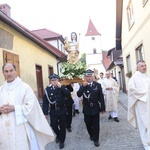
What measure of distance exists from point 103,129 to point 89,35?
59962mm

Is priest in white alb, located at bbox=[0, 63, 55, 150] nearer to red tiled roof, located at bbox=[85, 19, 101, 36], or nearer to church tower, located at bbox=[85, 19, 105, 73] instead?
church tower, located at bbox=[85, 19, 105, 73]

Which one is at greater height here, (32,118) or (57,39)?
(57,39)

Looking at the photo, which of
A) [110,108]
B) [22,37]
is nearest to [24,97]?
[110,108]

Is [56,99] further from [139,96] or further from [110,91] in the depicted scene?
[110,91]

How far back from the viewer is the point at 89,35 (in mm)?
66250

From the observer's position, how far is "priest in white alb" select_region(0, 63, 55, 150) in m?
3.70

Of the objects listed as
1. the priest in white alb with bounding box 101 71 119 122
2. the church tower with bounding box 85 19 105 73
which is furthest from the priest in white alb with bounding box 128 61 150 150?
the church tower with bounding box 85 19 105 73

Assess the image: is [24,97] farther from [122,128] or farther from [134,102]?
[122,128]

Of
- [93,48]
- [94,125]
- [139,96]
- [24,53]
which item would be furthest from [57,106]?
[93,48]

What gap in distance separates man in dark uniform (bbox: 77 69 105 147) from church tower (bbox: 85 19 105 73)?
2048 inches

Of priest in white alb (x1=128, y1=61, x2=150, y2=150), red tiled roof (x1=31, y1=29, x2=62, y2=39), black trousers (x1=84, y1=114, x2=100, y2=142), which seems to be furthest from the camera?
red tiled roof (x1=31, y1=29, x2=62, y2=39)

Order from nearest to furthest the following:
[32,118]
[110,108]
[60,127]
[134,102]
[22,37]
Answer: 1. [32,118]
2. [134,102]
3. [60,127]
4. [110,108]
5. [22,37]

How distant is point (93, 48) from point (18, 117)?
61316mm

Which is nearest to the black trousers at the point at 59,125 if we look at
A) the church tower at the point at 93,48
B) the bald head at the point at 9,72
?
the bald head at the point at 9,72
